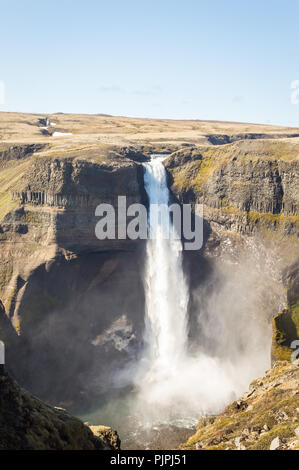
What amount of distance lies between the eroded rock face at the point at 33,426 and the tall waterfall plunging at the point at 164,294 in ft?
141

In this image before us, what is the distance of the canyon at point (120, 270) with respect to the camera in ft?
178

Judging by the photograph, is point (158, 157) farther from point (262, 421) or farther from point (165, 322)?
point (262, 421)

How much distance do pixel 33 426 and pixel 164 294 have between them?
46229 millimetres

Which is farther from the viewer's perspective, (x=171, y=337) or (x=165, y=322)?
(x=165, y=322)

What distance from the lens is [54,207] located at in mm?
57625

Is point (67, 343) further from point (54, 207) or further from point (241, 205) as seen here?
point (241, 205)

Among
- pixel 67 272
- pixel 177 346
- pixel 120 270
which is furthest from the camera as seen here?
pixel 120 270

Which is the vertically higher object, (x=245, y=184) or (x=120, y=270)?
(x=245, y=184)

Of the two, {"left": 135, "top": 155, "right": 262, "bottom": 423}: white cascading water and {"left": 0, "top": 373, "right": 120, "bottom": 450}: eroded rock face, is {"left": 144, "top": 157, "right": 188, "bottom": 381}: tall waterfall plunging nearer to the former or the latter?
{"left": 135, "top": 155, "right": 262, "bottom": 423}: white cascading water

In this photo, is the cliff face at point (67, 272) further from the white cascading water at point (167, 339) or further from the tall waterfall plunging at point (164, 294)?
the white cascading water at point (167, 339)

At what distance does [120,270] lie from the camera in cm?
6256

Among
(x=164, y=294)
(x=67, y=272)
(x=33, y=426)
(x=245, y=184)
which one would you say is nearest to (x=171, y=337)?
(x=164, y=294)

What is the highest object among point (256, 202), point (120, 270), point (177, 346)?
point (256, 202)

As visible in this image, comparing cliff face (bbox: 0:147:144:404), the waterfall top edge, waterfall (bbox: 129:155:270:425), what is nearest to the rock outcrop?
waterfall (bbox: 129:155:270:425)
